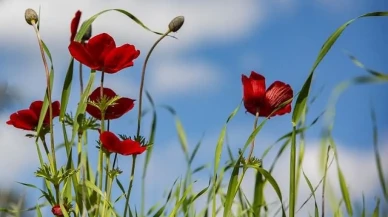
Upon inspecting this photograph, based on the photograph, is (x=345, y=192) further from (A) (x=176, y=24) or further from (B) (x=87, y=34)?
(B) (x=87, y=34)

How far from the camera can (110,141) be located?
1.12m

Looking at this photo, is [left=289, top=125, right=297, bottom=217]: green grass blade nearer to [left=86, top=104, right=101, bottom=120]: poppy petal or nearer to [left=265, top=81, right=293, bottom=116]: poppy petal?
[left=265, top=81, right=293, bottom=116]: poppy petal

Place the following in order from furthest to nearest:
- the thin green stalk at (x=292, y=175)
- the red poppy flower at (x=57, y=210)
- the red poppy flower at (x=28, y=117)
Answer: the red poppy flower at (x=28, y=117) → the red poppy flower at (x=57, y=210) → the thin green stalk at (x=292, y=175)

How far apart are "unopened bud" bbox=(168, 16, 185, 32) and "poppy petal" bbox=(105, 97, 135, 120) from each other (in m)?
0.15

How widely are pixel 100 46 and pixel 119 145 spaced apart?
0.62 feet

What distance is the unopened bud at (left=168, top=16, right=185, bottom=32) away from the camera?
1.17 meters

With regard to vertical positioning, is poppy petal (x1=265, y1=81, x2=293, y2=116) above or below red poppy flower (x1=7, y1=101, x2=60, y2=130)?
above

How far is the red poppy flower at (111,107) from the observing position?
1.20 meters

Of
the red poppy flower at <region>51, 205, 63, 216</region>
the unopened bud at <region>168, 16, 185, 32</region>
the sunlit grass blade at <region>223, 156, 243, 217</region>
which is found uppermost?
the unopened bud at <region>168, 16, 185, 32</region>

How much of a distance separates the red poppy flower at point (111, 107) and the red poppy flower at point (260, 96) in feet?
0.66

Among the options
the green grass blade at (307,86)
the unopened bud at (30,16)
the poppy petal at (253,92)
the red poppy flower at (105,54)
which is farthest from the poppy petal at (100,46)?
the green grass blade at (307,86)

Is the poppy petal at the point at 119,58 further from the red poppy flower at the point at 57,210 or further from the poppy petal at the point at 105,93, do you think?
the red poppy flower at the point at 57,210

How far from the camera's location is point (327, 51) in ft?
3.44

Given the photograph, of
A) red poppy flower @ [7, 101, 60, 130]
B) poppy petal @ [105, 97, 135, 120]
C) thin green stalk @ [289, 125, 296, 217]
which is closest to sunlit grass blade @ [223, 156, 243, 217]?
thin green stalk @ [289, 125, 296, 217]
